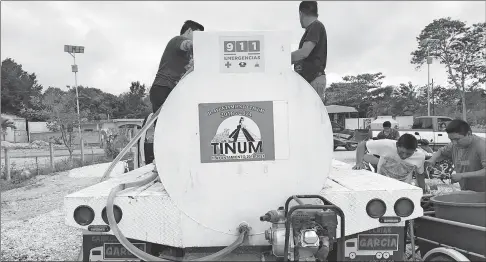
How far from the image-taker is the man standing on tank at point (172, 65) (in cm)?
380

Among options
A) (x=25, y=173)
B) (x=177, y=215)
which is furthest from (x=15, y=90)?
(x=177, y=215)

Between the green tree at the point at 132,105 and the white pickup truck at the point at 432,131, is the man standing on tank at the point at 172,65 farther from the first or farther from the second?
the green tree at the point at 132,105

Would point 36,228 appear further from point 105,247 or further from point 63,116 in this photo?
point 63,116

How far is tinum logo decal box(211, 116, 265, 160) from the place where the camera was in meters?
2.46

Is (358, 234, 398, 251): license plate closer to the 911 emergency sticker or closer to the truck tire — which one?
the truck tire

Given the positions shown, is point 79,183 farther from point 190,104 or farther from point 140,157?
point 190,104

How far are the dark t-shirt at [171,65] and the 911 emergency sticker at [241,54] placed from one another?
140cm

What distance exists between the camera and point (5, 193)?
Result: 11109 millimetres

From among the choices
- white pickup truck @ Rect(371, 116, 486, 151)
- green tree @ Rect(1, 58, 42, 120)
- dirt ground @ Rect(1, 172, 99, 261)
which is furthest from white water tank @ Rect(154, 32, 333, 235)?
green tree @ Rect(1, 58, 42, 120)

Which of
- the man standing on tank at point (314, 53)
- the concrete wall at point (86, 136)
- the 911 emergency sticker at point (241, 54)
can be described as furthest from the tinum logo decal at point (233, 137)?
the concrete wall at point (86, 136)

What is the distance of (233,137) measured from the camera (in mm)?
2465

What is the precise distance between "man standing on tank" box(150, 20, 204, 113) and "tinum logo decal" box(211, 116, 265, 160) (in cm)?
152

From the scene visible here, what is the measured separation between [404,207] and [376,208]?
0.18 meters

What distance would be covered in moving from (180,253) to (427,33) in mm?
24683
